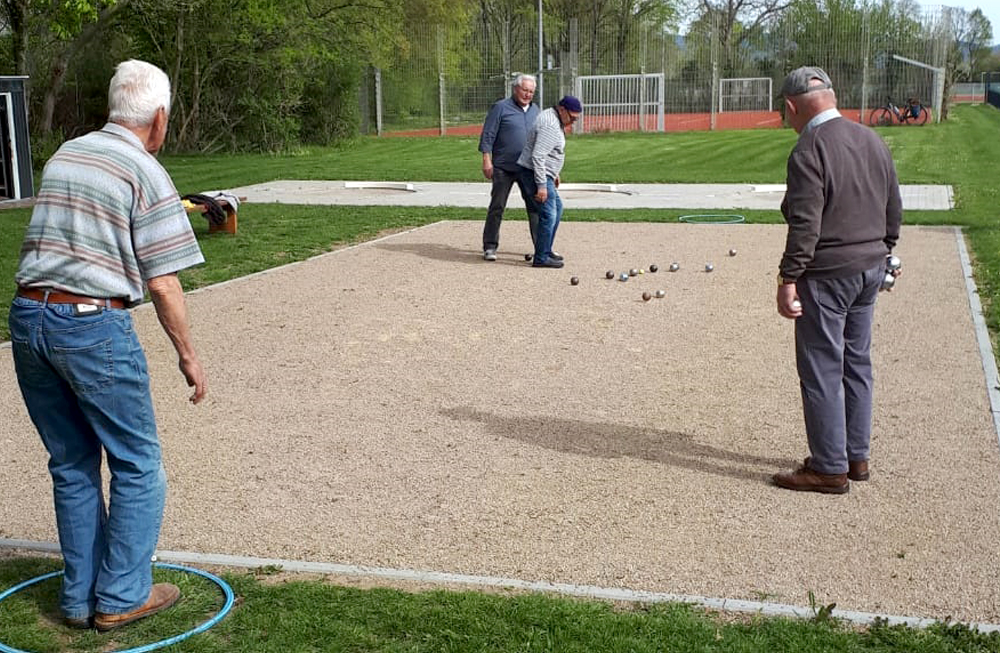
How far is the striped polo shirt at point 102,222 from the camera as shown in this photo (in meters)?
3.76

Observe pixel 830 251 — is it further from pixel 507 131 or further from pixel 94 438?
pixel 507 131

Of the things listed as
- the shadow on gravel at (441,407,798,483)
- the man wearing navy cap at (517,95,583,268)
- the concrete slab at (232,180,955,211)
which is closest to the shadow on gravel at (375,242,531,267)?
the man wearing navy cap at (517,95,583,268)

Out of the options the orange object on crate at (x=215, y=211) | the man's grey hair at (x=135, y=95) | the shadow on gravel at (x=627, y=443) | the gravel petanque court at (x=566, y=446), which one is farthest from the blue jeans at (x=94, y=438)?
the orange object on crate at (x=215, y=211)

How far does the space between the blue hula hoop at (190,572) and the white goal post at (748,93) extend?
42.0 m

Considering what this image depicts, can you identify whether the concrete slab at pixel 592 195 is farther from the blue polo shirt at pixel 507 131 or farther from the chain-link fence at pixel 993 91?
the chain-link fence at pixel 993 91

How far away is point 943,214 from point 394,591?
43.8 feet

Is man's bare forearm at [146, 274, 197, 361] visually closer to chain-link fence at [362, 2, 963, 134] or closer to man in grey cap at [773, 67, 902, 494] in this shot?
man in grey cap at [773, 67, 902, 494]

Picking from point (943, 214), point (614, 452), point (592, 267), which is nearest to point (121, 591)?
point (614, 452)

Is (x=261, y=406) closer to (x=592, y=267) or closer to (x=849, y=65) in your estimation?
(x=592, y=267)

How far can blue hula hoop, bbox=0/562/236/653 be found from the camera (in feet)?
12.9

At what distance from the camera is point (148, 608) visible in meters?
4.18

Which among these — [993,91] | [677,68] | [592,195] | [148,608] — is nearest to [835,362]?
[148,608]

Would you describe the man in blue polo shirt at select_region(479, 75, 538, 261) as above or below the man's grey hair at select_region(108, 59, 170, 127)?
below

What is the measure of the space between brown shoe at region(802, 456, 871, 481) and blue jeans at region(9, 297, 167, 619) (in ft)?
10.1
